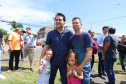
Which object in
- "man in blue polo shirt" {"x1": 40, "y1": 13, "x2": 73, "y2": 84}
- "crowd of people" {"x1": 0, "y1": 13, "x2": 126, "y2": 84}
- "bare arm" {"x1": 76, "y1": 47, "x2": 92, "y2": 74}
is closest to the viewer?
"bare arm" {"x1": 76, "y1": 47, "x2": 92, "y2": 74}

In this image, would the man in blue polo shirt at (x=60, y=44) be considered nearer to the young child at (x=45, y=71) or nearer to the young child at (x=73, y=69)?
the young child at (x=45, y=71)

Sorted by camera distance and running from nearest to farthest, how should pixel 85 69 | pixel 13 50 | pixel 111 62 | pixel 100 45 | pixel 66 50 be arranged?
pixel 85 69 < pixel 66 50 < pixel 111 62 < pixel 100 45 < pixel 13 50

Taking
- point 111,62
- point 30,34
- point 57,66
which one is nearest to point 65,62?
point 57,66

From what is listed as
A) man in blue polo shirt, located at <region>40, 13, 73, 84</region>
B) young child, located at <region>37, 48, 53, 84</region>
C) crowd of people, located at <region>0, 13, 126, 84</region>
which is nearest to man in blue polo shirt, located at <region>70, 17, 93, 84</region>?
crowd of people, located at <region>0, 13, 126, 84</region>

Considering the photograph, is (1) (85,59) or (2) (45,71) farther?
(2) (45,71)

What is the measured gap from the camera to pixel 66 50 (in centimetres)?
244

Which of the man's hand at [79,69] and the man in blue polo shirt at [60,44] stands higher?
the man in blue polo shirt at [60,44]

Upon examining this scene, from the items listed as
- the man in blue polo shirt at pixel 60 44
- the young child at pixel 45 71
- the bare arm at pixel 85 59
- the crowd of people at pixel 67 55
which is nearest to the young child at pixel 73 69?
the crowd of people at pixel 67 55

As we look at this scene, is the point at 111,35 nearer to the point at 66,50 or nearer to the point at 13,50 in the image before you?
the point at 66,50

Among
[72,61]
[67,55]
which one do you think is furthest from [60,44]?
[72,61]

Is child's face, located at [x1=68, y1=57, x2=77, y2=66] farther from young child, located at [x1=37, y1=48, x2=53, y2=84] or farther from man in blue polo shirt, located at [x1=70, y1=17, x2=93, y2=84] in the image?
young child, located at [x1=37, y1=48, x2=53, y2=84]

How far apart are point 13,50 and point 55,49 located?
129 inches

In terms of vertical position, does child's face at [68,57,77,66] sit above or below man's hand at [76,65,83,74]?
above

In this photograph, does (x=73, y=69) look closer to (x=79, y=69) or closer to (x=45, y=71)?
(x=79, y=69)
